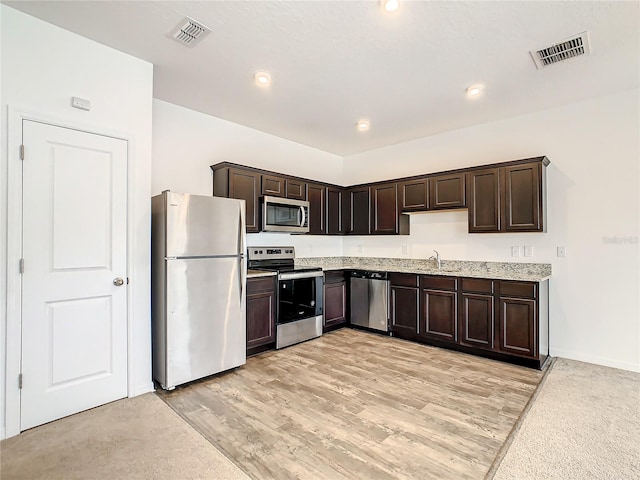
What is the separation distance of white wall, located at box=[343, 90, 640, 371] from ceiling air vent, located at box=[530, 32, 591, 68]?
123 cm

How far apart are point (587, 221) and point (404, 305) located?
2.21 metres

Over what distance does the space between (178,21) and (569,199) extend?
4177mm

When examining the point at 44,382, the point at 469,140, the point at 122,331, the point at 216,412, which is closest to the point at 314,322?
the point at 216,412

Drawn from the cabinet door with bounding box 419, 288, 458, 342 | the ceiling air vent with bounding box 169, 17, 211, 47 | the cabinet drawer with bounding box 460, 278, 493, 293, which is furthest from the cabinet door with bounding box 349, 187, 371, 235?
the ceiling air vent with bounding box 169, 17, 211, 47

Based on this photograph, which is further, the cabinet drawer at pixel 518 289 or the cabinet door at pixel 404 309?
the cabinet door at pixel 404 309

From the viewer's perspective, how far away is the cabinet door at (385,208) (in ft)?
15.8

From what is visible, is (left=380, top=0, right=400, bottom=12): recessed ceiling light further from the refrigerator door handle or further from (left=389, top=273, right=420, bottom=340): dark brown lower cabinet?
(left=389, top=273, right=420, bottom=340): dark brown lower cabinet

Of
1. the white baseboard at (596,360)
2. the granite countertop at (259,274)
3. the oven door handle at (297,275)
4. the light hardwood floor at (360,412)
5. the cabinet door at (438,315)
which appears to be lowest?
the light hardwood floor at (360,412)

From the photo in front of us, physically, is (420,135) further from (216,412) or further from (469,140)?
(216,412)

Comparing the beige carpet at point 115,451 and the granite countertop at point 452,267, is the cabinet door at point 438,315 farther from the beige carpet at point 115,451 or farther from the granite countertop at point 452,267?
the beige carpet at point 115,451

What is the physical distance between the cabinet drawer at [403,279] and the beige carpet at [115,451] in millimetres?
2940

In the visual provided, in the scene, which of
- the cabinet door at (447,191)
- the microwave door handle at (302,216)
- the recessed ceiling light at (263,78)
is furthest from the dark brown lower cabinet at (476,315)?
the recessed ceiling light at (263,78)

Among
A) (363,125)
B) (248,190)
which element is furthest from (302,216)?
(363,125)

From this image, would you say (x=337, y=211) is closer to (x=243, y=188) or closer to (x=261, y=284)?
(x=243, y=188)
